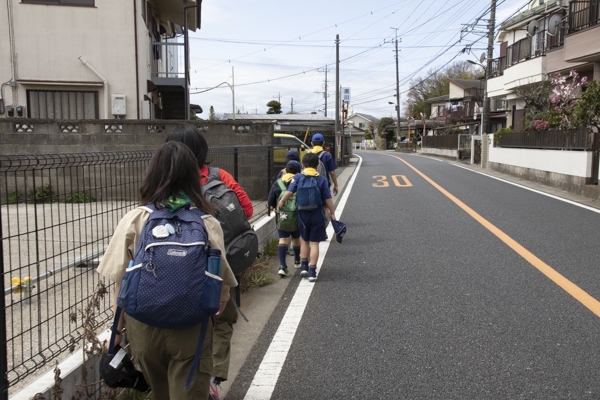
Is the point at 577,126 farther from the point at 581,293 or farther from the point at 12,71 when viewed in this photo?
the point at 12,71

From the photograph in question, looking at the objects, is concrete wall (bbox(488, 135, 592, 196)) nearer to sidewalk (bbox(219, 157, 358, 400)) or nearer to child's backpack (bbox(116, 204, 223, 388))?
sidewalk (bbox(219, 157, 358, 400))

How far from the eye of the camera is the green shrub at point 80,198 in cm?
394

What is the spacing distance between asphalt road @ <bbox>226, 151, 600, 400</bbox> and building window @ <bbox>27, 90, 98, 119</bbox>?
29.8 feet

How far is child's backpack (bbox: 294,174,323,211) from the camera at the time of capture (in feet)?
21.1

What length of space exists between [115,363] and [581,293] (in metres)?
4.90

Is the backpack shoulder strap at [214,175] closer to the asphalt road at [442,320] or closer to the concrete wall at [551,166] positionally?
the asphalt road at [442,320]

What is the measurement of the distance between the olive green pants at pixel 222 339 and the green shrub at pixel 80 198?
4.60 ft

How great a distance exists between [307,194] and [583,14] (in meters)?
16.3

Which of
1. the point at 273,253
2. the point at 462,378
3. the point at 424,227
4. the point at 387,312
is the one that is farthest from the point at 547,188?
the point at 462,378

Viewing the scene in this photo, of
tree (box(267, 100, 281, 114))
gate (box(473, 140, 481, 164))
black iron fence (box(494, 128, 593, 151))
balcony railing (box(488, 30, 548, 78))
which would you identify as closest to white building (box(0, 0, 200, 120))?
black iron fence (box(494, 128, 593, 151))

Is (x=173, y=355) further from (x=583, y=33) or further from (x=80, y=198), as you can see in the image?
(x=583, y=33)

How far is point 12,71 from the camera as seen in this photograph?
554 inches

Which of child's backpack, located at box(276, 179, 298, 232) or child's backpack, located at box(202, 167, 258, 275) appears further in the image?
child's backpack, located at box(276, 179, 298, 232)

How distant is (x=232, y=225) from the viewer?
318 cm
